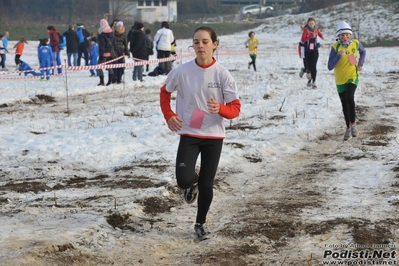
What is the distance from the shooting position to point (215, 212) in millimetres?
6316

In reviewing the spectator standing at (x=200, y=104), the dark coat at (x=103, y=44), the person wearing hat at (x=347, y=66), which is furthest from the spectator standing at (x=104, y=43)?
the spectator standing at (x=200, y=104)

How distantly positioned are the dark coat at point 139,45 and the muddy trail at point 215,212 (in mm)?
10334

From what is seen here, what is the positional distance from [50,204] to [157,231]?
1407 mm

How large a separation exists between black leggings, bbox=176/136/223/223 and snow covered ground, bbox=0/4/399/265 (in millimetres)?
495

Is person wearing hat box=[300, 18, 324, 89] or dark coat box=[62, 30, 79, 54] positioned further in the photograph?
dark coat box=[62, 30, 79, 54]

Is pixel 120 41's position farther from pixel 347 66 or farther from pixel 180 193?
pixel 180 193

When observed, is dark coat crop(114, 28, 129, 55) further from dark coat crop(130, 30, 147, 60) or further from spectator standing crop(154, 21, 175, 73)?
spectator standing crop(154, 21, 175, 73)

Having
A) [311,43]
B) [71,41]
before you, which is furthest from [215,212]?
[71,41]

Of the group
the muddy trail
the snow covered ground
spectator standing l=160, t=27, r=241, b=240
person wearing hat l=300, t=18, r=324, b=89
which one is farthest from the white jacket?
spectator standing l=160, t=27, r=241, b=240

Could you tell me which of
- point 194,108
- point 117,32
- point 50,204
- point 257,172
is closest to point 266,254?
point 194,108

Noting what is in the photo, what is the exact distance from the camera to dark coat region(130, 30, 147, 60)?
19.0m

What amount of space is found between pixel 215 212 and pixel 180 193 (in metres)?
0.74

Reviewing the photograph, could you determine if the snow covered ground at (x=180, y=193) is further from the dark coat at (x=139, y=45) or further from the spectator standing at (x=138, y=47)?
the dark coat at (x=139, y=45)

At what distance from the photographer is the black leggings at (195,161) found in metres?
5.25
